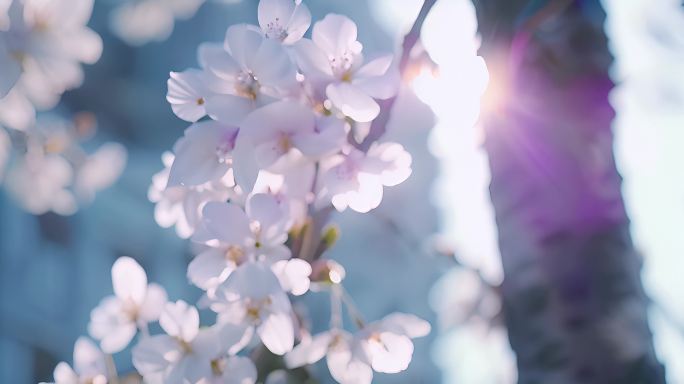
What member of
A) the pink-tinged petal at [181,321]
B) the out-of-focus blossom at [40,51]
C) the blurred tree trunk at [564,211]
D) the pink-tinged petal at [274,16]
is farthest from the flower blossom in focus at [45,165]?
the blurred tree trunk at [564,211]

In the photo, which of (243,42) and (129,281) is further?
(129,281)

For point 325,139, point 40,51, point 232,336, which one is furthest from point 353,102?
point 40,51

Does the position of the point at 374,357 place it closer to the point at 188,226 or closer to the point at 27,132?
the point at 188,226

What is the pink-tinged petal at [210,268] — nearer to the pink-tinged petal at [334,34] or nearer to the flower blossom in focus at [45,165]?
the pink-tinged petal at [334,34]

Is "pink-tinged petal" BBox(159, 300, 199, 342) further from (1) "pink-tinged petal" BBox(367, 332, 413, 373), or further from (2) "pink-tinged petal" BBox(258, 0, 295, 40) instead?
(2) "pink-tinged petal" BBox(258, 0, 295, 40)

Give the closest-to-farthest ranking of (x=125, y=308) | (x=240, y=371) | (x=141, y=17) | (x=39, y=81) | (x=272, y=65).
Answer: (x=272, y=65) → (x=240, y=371) → (x=39, y=81) → (x=125, y=308) → (x=141, y=17)

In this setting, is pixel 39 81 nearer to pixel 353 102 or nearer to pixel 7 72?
pixel 7 72

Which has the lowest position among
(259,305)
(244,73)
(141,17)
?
(259,305)
